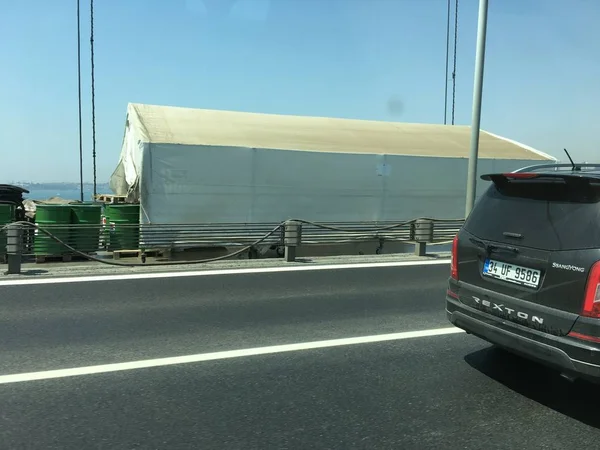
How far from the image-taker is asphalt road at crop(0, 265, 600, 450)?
136 inches

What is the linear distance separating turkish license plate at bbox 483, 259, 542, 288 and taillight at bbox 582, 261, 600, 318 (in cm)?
37

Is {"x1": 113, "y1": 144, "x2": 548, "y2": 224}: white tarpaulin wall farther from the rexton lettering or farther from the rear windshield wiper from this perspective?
the rexton lettering

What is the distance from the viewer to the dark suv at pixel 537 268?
3.49 metres

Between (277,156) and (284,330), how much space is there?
8.66 m

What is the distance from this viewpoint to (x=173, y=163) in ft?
42.0

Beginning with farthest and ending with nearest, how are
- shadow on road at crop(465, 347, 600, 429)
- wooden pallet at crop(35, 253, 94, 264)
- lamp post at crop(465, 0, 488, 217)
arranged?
lamp post at crop(465, 0, 488, 217)
wooden pallet at crop(35, 253, 94, 264)
shadow on road at crop(465, 347, 600, 429)

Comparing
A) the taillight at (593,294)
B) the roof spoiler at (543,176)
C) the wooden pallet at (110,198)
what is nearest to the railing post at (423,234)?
the roof spoiler at (543,176)

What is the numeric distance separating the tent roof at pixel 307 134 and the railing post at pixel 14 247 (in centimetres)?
456

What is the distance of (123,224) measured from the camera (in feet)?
39.5

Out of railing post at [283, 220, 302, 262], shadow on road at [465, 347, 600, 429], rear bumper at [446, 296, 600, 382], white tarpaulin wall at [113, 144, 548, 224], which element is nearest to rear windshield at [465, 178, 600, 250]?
rear bumper at [446, 296, 600, 382]

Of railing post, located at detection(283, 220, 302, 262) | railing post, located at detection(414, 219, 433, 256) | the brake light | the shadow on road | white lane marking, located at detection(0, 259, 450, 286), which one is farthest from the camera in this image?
railing post, located at detection(414, 219, 433, 256)

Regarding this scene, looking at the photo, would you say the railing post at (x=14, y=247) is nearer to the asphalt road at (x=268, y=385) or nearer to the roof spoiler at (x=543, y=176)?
the asphalt road at (x=268, y=385)

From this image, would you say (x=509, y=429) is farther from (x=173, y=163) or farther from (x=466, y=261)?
(x=173, y=163)

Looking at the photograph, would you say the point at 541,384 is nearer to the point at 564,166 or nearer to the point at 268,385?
the point at 564,166
